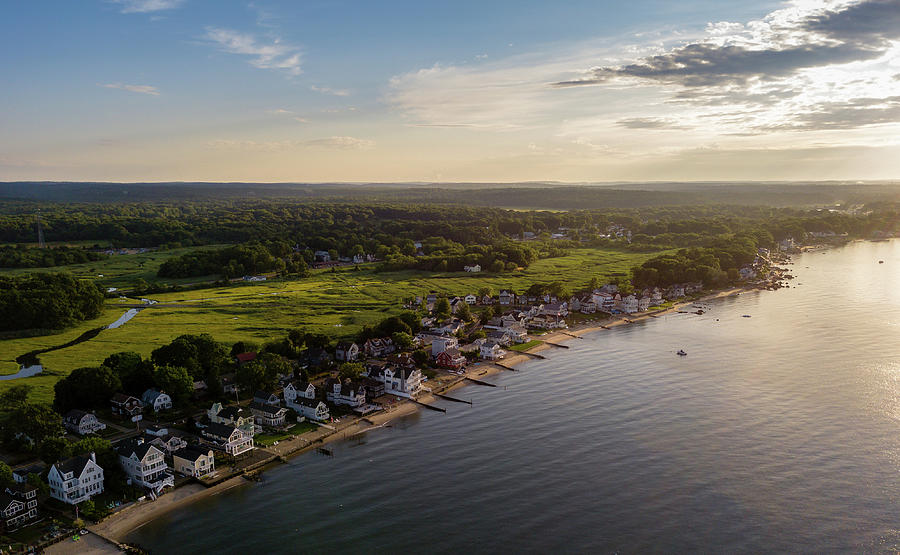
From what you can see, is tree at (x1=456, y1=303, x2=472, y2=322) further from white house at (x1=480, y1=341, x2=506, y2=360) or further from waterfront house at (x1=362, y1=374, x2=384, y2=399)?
waterfront house at (x1=362, y1=374, x2=384, y2=399)

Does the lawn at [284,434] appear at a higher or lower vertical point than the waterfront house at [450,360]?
lower

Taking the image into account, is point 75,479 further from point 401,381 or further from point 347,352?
point 347,352

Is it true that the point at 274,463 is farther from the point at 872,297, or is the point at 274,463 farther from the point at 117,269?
the point at 117,269

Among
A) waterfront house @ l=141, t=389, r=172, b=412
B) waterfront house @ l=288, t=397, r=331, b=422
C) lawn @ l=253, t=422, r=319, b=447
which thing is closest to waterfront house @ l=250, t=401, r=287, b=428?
lawn @ l=253, t=422, r=319, b=447

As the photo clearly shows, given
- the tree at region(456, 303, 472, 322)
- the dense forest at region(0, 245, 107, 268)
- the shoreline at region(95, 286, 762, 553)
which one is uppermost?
the dense forest at region(0, 245, 107, 268)

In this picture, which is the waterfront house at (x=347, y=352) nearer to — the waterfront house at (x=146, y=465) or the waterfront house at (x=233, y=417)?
the waterfront house at (x=233, y=417)

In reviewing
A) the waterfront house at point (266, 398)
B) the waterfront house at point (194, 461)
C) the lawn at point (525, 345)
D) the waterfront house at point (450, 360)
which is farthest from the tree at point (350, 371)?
the lawn at point (525, 345)

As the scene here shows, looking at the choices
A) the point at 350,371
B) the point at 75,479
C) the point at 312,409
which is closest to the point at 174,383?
the point at 312,409
